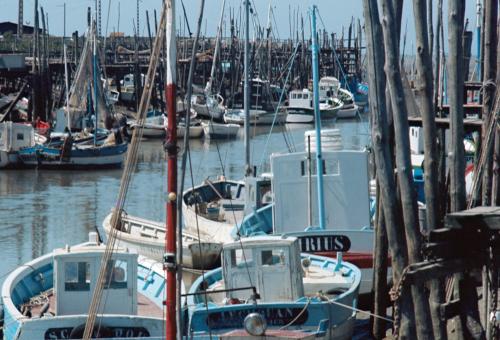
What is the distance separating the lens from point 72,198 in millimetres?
37406

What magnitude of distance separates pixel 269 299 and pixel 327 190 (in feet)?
17.2

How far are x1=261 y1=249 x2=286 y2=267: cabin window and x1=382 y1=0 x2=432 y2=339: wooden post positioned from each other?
4037 mm

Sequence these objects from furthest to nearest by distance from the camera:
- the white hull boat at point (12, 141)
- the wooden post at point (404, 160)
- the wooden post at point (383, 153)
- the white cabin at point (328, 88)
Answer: the white cabin at point (328, 88)
the white hull boat at point (12, 141)
the wooden post at point (383, 153)
the wooden post at point (404, 160)

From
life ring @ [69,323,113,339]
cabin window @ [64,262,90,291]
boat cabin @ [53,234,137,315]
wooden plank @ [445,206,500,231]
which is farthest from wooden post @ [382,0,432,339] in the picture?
cabin window @ [64,262,90,291]

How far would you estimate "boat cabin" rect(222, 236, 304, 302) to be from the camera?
15531 millimetres

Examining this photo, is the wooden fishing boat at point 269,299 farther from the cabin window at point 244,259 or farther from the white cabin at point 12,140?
the white cabin at point 12,140

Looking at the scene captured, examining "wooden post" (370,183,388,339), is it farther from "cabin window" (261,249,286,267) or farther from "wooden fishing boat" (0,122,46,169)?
"wooden fishing boat" (0,122,46,169)

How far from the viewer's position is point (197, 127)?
58.5 m

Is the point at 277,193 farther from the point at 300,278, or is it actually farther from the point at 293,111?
the point at 293,111

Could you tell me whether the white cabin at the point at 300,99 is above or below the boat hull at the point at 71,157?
above

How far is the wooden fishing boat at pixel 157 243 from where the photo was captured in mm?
21719

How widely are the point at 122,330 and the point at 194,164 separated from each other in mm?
31871

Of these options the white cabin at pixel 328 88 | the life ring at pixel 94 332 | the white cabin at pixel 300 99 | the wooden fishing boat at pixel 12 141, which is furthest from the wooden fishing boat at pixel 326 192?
the white cabin at pixel 328 88

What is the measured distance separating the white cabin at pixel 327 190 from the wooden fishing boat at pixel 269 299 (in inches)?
148
